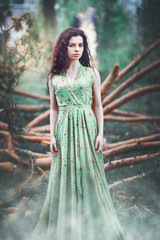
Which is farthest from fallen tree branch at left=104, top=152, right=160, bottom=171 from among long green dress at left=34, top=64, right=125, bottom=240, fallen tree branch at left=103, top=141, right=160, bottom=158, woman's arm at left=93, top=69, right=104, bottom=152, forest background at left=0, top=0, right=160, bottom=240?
woman's arm at left=93, top=69, right=104, bottom=152

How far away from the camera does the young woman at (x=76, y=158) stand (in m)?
1.69

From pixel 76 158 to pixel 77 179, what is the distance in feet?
0.53

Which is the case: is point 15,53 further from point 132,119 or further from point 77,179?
point 132,119

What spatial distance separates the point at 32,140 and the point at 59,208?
5.23ft

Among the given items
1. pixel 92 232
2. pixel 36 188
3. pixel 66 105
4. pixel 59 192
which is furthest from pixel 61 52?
pixel 36 188

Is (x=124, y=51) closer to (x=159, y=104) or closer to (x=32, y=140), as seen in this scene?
(x=159, y=104)

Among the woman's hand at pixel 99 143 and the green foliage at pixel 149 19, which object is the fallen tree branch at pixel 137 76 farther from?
the woman's hand at pixel 99 143

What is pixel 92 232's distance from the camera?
1.69m

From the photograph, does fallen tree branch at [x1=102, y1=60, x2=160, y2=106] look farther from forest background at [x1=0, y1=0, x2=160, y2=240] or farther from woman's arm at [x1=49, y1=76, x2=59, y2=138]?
woman's arm at [x1=49, y1=76, x2=59, y2=138]

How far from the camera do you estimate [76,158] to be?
67.7 inches

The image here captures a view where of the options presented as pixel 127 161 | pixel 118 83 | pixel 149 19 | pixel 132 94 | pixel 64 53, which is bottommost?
pixel 127 161

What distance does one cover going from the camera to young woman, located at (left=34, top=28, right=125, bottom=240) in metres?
1.69

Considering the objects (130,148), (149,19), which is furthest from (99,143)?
(149,19)

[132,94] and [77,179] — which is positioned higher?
[132,94]
